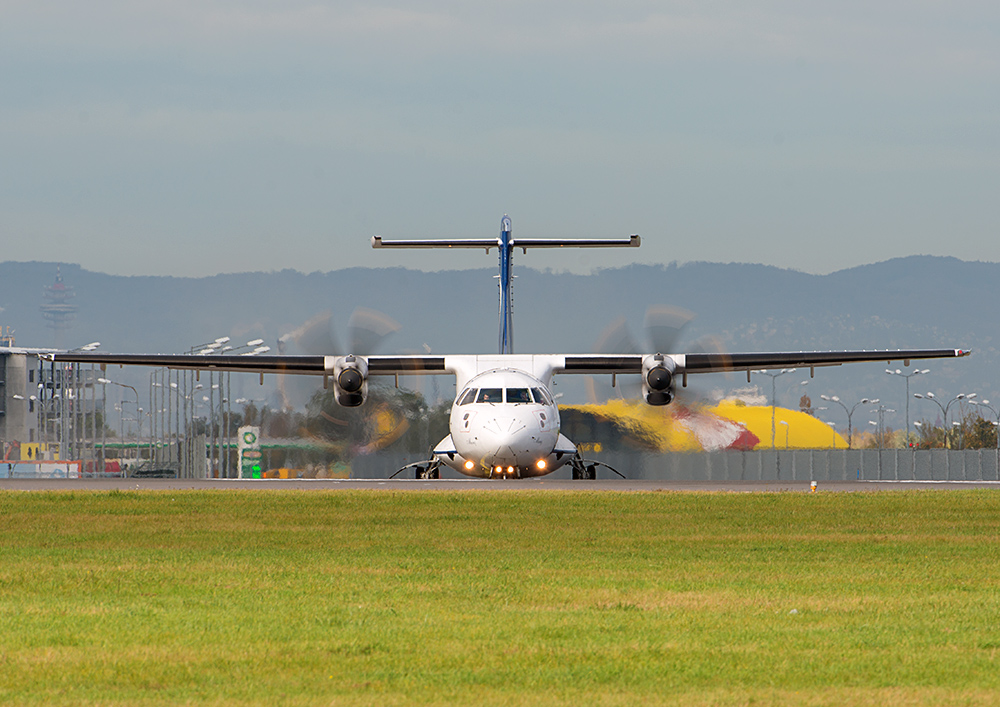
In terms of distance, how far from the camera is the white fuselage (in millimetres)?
35250

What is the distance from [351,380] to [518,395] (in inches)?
236

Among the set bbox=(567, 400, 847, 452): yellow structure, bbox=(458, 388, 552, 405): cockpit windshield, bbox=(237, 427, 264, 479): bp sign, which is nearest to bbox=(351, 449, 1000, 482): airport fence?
bbox=(567, 400, 847, 452): yellow structure

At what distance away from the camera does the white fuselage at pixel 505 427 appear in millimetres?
35250

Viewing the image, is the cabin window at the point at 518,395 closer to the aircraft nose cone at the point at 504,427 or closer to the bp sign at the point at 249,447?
the aircraft nose cone at the point at 504,427

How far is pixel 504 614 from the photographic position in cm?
1061

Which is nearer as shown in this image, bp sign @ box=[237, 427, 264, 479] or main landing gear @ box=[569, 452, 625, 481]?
main landing gear @ box=[569, 452, 625, 481]

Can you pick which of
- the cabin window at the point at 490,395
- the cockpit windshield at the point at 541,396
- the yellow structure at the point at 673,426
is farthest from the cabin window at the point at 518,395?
the yellow structure at the point at 673,426

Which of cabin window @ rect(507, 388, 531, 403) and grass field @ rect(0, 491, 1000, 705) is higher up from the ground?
cabin window @ rect(507, 388, 531, 403)

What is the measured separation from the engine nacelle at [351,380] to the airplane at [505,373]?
0.03 metres

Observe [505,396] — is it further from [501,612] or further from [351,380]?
Result: [501,612]

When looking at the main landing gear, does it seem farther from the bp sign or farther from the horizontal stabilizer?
the bp sign

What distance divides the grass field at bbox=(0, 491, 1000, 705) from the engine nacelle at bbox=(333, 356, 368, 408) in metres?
19.1

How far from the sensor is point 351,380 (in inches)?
1563

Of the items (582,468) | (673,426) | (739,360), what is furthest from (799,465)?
(582,468)
